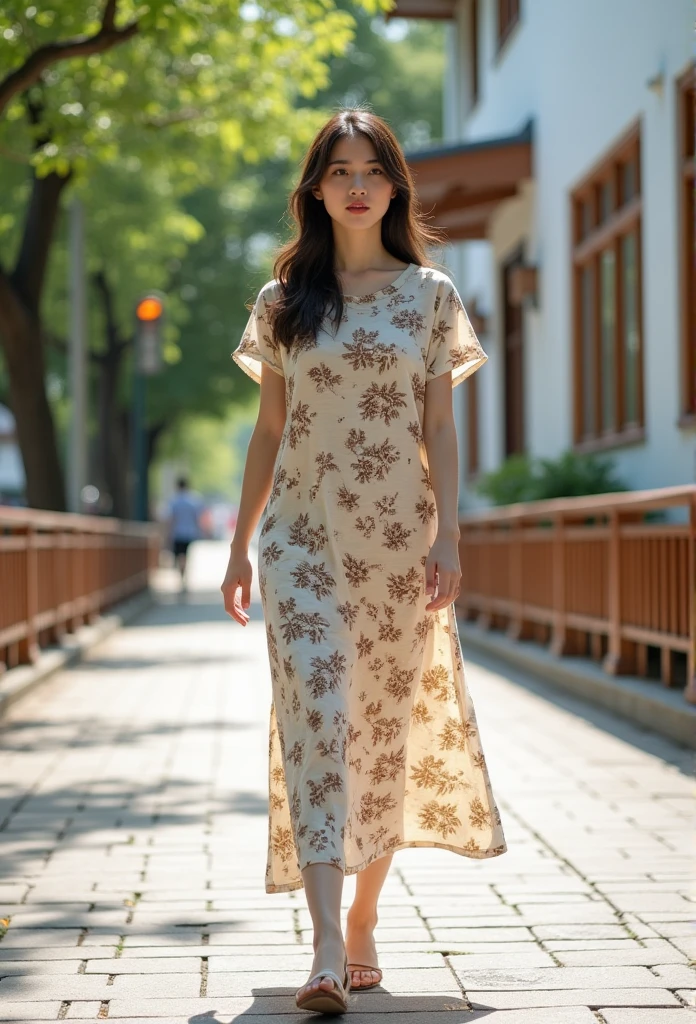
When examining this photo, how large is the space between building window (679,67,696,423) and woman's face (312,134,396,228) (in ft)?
22.7

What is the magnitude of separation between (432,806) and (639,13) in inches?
363

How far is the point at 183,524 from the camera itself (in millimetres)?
25250

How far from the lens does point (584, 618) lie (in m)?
10.6

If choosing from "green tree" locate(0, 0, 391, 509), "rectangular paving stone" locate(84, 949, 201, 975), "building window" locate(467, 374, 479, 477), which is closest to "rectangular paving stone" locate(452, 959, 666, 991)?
"rectangular paving stone" locate(84, 949, 201, 975)

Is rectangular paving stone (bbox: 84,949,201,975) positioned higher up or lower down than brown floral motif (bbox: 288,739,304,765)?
lower down

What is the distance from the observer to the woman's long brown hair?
403 cm

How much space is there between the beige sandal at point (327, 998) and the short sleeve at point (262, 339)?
147 centimetres

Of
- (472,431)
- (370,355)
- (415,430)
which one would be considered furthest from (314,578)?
(472,431)

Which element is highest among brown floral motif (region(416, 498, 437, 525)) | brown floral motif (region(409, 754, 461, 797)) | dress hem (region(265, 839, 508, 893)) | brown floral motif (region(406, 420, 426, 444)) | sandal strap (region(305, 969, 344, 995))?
brown floral motif (region(406, 420, 426, 444))

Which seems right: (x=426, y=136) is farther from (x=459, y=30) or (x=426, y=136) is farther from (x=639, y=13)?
(x=639, y=13)

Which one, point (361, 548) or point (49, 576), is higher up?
point (361, 548)

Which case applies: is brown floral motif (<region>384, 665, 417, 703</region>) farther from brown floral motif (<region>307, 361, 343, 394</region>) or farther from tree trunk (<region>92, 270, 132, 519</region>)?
tree trunk (<region>92, 270, 132, 519</region>)

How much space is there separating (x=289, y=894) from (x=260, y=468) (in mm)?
1619

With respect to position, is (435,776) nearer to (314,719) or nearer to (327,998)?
(314,719)
